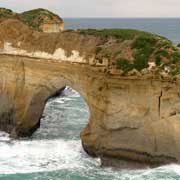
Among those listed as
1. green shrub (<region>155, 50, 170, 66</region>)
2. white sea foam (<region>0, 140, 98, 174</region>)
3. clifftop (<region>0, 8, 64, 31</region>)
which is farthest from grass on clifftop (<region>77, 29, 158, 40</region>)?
clifftop (<region>0, 8, 64, 31</region>)

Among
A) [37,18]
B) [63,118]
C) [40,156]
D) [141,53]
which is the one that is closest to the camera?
[141,53]

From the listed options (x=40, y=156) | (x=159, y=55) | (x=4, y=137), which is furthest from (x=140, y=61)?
(x=4, y=137)

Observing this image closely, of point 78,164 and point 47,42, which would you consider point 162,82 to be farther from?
point 47,42

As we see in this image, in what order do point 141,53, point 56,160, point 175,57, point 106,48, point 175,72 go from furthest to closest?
point 56,160 < point 106,48 < point 141,53 < point 175,57 < point 175,72

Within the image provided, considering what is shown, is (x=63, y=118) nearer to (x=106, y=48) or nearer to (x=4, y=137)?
(x=4, y=137)

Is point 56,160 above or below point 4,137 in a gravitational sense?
below

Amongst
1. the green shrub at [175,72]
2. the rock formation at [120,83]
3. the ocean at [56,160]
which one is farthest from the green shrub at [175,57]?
the ocean at [56,160]
